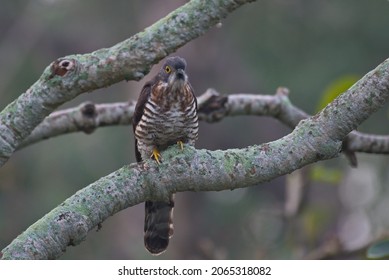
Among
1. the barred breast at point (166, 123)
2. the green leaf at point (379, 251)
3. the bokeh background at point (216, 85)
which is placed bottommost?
the green leaf at point (379, 251)

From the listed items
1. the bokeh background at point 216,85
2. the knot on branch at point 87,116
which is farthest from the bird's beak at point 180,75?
the bokeh background at point 216,85

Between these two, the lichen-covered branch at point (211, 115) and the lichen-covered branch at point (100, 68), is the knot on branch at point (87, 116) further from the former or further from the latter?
the lichen-covered branch at point (100, 68)

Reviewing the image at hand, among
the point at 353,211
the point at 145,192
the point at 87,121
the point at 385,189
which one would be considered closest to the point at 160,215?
the point at 87,121

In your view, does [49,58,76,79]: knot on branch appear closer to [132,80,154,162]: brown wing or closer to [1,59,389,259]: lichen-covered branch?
[1,59,389,259]: lichen-covered branch

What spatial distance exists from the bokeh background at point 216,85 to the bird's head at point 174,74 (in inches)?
158

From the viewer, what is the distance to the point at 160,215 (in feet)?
14.0

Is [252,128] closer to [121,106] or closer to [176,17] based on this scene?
[121,106]

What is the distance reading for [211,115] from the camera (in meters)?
4.45

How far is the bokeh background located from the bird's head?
4012mm

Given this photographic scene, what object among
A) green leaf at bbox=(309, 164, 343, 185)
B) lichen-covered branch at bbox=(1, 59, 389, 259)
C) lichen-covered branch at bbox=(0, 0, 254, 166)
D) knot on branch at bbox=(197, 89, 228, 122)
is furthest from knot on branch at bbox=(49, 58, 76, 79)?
green leaf at bbox=(309, 164, 343, 185)

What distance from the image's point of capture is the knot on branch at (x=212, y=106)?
443cm

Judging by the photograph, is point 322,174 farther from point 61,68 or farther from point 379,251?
point 61,68

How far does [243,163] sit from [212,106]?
1454 millimetres

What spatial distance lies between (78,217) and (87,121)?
1532 mm
